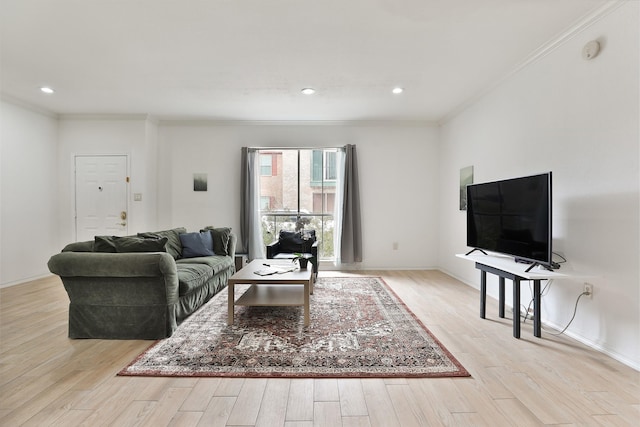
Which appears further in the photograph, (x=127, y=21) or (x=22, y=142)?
(x=22, y=142)

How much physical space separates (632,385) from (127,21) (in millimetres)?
4365

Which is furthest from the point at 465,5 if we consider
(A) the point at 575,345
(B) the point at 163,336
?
(B) the point at 163,336

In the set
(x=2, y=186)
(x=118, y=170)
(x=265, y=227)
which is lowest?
(x=265, y=227)

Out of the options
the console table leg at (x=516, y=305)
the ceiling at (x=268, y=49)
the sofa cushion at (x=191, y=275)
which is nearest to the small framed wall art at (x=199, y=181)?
the ceiling at (x=268, y=49)

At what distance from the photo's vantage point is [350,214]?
558cm

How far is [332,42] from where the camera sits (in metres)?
2.97

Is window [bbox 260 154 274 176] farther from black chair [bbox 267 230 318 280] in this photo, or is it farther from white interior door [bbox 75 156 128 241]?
white interior door [bbox 75 156 128 241]

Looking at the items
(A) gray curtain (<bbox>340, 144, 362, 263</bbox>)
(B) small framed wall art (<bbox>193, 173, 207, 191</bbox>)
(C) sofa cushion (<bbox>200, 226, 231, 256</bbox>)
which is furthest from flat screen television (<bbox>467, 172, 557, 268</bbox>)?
(B) small framed wall art (<bbox>193, 173, 207, 191</bbox>)

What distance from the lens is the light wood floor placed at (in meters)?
1.69

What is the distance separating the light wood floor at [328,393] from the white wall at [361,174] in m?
3.11

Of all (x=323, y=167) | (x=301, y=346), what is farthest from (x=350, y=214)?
(x=301, y=346)

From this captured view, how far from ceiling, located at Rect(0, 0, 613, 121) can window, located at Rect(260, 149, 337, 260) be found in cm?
113

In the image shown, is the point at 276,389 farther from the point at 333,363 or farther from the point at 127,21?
the point at 127,21

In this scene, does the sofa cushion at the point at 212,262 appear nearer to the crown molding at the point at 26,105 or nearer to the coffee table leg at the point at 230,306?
the coffee table leg at the point at 230,306
